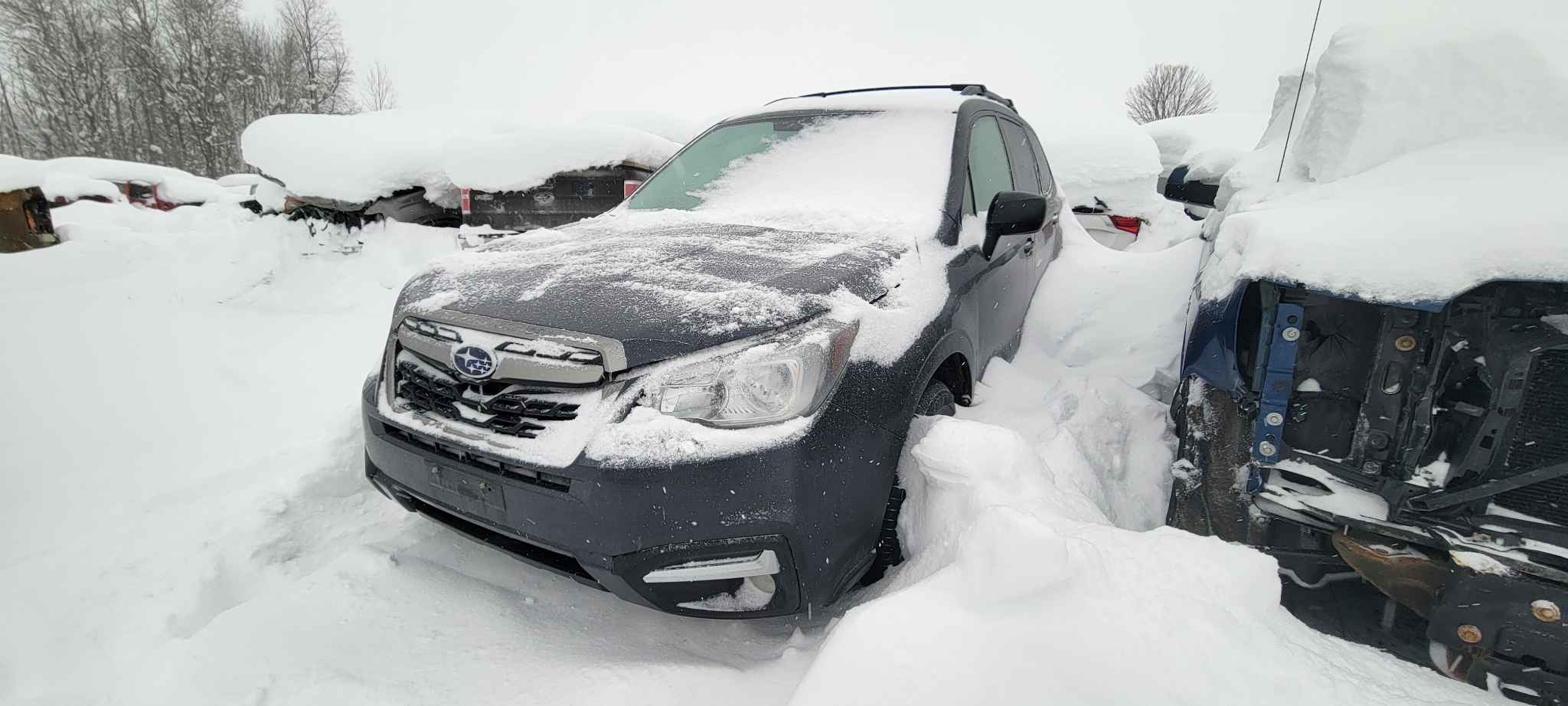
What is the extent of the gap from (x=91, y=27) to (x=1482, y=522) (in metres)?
47.2

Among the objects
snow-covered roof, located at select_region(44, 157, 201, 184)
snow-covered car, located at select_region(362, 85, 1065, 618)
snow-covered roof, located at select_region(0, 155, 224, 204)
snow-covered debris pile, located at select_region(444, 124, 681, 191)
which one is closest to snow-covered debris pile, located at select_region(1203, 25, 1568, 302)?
snow-covered car, located at select_region(362, 85, 1065, 618)

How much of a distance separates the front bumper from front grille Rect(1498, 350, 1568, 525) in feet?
5.22

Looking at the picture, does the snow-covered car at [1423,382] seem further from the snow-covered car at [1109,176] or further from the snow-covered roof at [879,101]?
the snow-covered car at [1109,176]

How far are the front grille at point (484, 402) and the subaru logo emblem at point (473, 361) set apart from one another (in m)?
0.03

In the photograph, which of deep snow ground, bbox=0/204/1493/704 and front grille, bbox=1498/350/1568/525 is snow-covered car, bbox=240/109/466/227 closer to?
deep snow ground, bbox=0/204/1493/704

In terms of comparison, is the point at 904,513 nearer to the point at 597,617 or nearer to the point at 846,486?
the point at 846,486

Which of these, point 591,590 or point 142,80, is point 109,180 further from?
point 591,590

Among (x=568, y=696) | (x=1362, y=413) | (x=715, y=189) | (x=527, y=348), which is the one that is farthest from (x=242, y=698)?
(x=1362, y=413)

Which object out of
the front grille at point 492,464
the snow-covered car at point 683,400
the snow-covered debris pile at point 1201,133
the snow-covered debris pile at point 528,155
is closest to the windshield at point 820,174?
the snow-covered car at point 683,400

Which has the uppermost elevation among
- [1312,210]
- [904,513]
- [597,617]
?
[1312,210]

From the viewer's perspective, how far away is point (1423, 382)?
6.01ft

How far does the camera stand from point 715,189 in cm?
312

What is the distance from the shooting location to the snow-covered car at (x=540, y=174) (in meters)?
6.98

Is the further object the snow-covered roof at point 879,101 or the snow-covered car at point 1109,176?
the snow-covered car at point 1109,176
